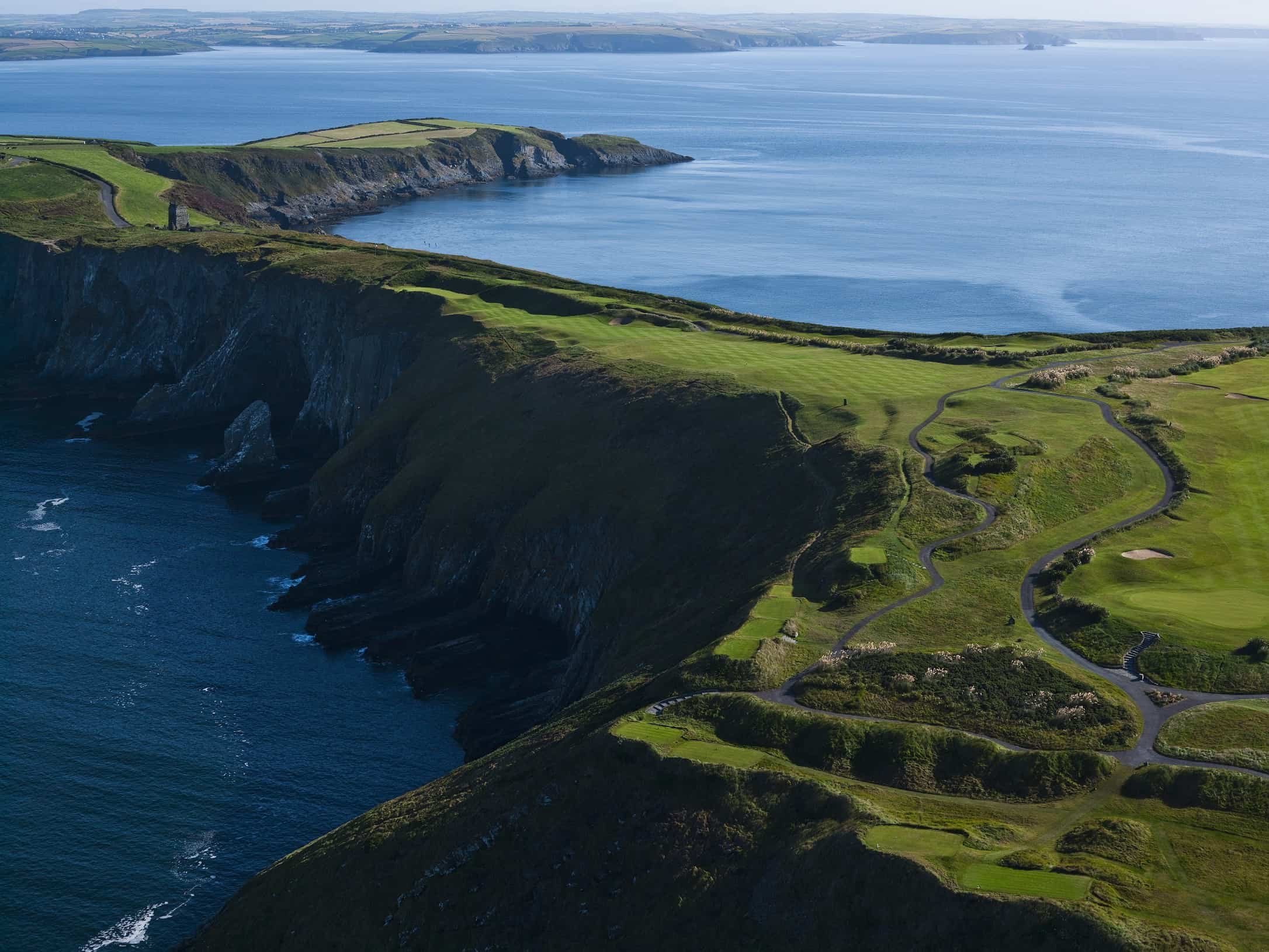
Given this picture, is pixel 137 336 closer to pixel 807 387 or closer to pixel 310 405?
pixel 310 405

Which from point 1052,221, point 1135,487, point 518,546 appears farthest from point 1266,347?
point 1052,221

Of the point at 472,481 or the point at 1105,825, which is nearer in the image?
the point at 1105,825

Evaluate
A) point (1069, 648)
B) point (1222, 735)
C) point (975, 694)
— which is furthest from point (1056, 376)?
point (1222, 735)

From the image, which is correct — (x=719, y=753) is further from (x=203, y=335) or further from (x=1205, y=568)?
(x=203, y=335)

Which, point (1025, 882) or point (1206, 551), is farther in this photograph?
point (1206, 551)

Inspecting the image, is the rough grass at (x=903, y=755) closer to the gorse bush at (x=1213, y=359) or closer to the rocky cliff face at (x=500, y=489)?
the rocky cliff face at (x=500, y=489)

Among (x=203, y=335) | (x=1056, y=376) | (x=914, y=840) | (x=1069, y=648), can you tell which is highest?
(x=1056, y=376)

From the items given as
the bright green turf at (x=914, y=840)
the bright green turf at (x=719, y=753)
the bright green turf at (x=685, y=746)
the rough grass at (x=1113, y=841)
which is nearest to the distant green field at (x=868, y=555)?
the bright green turf at (x=685, y=746)
